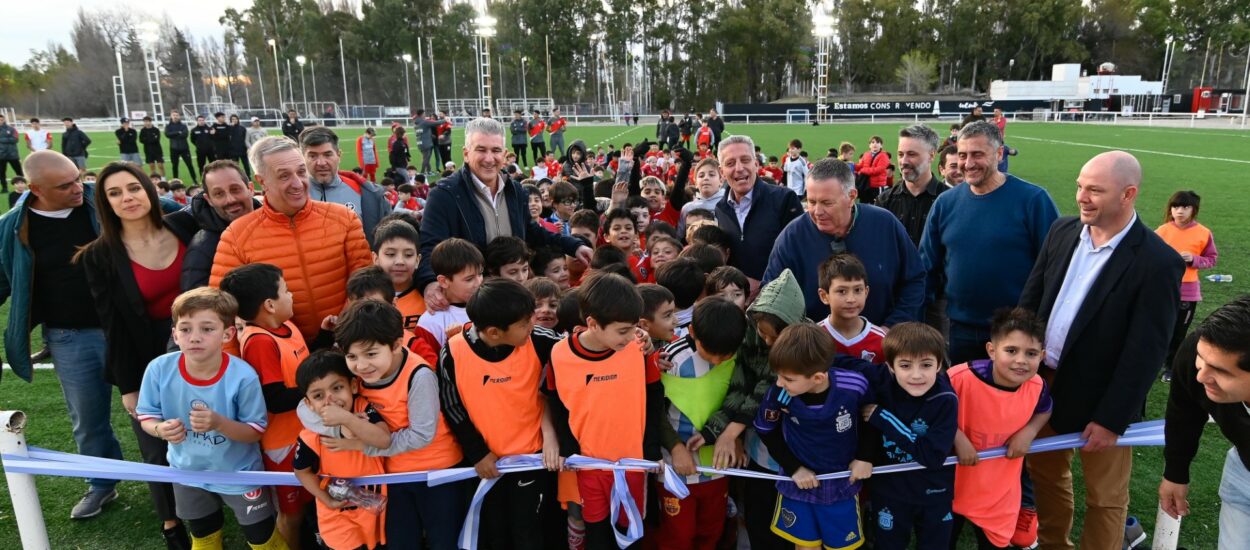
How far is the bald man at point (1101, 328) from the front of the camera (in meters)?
2.84

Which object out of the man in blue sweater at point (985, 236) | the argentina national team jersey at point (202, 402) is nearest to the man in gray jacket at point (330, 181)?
the argentina national team jersey at point (202, 402)

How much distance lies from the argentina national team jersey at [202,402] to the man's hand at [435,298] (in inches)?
34.7

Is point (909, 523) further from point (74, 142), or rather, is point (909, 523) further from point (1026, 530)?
point (74, 142)

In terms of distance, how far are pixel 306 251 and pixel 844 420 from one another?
9.16 feet

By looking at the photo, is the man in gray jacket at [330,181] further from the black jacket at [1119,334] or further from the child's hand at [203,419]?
the black jacket at [1119,334]

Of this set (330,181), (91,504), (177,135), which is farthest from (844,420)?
(177,135)

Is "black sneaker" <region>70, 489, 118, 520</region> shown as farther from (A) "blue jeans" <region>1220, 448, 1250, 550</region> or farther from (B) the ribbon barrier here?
(A) "blue jeans" <region>1220, 448, 1250, 550</region>

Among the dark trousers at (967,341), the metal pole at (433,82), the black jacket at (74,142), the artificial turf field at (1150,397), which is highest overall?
the metal pole at (433,82)

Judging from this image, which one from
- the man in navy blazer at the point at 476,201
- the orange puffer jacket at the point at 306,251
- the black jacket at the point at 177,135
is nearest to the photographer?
the orange puffer jacket at the point at 306,251

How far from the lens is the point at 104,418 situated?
3.97 metres

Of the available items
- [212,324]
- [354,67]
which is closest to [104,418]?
[212,324]

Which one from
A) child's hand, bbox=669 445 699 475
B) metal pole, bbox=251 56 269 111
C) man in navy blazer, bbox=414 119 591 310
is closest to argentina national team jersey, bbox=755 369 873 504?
child's hand, bbox=669 445 699 475

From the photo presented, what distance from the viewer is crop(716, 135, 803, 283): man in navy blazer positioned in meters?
4.68

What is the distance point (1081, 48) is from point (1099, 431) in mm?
82510
